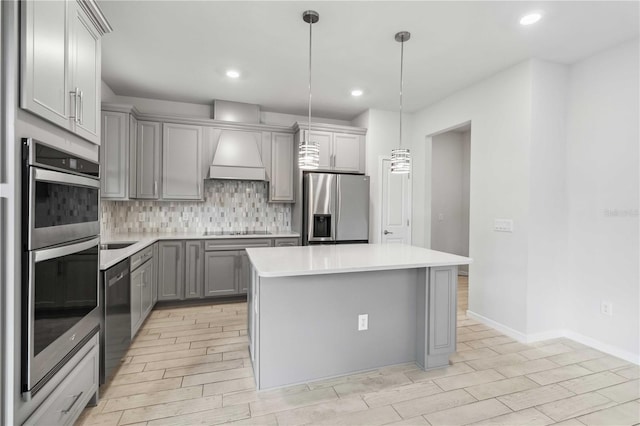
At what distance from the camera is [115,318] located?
7.57 ft

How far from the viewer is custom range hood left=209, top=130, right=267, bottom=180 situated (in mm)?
4176

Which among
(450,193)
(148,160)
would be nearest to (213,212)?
(148,160)

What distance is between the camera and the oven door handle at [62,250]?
132 centimetres

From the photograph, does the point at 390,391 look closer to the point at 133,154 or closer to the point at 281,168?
the point at 281,168

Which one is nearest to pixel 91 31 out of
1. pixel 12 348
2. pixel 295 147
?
pixel 12 348

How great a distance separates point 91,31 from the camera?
1.84 m

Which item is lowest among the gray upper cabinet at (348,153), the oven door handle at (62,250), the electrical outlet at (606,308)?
the electrical outlet at (606,308)

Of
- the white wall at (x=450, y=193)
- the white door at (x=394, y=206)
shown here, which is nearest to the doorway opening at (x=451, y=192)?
the white wall at (x=450, y=193)

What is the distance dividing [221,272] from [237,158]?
1505 millimetres

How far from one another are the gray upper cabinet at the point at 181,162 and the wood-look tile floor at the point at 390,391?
1.89 m

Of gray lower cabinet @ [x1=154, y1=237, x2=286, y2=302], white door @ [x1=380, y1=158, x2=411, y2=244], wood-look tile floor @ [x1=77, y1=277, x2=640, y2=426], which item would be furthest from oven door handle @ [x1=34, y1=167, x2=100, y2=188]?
white door @ [x1=380, y1=158, x2=411, y2=244]

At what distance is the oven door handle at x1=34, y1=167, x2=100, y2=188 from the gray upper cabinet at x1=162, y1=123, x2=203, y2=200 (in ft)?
7.71

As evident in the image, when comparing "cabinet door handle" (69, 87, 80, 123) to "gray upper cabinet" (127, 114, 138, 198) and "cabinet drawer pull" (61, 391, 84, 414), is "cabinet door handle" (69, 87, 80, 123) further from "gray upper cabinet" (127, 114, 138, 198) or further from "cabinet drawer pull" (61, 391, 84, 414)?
"gray upper cabinet" (127, 114, 138, 198)

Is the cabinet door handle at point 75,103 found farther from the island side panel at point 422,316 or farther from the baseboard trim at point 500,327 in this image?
the baseboard trim at point 500,327
